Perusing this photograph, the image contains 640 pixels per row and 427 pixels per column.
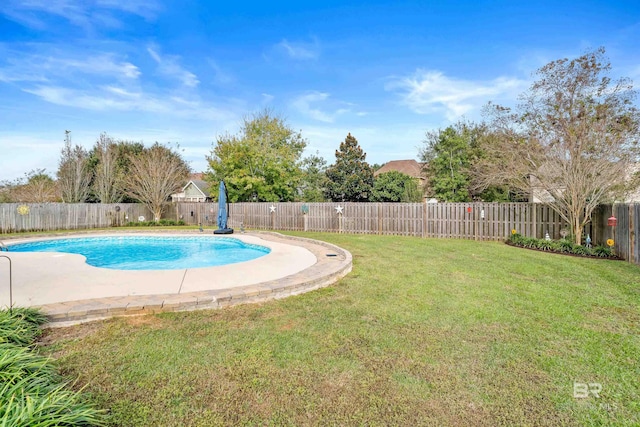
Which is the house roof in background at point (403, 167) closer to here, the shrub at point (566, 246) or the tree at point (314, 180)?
the tree at point (314, 180)

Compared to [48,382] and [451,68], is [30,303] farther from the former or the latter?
[451,68]

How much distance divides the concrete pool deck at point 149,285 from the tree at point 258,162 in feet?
47.5

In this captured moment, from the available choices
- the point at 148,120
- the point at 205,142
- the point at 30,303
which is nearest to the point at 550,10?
the point at 30,303

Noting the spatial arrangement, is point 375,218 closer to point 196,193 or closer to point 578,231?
point 578,231

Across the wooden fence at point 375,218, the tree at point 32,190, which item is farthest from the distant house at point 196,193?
the wooden fence at point 375,218

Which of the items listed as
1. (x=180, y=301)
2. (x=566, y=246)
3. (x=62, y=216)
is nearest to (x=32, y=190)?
(x=62, y=216)

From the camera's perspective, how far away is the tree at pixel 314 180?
30322 millimetres

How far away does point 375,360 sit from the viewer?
287cm

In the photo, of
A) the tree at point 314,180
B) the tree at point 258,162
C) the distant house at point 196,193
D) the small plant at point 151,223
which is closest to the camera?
the small plant at point 151,223

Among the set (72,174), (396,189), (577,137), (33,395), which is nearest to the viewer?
(33,395)

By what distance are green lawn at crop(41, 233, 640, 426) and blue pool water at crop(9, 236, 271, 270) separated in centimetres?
525

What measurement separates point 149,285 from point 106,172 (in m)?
21.7

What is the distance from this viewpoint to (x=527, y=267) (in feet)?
22.7

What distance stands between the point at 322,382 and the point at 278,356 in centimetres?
60
